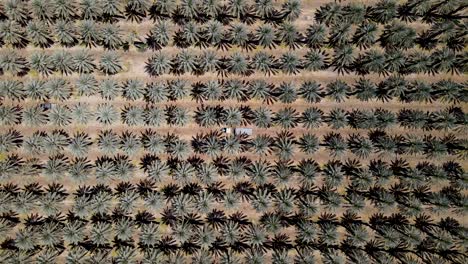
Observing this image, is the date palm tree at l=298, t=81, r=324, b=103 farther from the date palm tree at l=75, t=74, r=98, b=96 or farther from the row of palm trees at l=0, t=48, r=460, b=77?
the date palm tree at l=75, t=74, r=98, b=96

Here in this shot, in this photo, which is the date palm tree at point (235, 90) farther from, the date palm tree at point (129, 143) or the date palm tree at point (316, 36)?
the date palm tree at point (129, 143)

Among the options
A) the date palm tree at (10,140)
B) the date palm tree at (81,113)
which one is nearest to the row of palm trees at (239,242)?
the date palm tree at (10,140)

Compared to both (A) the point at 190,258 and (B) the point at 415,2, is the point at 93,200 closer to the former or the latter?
(A) the point at 190,258

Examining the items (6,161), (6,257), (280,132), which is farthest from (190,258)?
(6,161)

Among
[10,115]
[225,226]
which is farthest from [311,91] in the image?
[10,115]

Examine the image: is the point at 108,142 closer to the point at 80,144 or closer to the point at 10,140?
the point at 80,144

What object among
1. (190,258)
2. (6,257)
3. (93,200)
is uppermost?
(93,200)

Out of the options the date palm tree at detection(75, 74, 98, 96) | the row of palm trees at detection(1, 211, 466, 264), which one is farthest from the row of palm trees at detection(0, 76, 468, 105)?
the row of palm trees at detection(1, 211, 466, 264)
